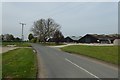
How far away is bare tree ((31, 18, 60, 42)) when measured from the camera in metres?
113

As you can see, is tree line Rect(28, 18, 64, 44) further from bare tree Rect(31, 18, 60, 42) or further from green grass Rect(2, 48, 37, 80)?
green grass Rect(2, 48, 37, 80)

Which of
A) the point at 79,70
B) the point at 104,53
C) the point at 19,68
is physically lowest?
the point at 79,70

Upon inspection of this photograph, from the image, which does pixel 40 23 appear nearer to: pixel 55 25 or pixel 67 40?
pixel 55 25

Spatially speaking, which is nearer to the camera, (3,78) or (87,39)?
(3,78)

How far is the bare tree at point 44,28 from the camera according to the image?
370 ft

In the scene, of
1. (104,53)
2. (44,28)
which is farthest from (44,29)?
(104,53)

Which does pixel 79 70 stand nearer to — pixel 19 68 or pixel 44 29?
pixel 19 68

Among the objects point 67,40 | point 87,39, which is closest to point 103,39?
point 87,39

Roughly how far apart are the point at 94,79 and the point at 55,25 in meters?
103

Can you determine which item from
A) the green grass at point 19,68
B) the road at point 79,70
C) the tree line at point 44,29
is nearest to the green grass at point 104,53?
the road at point 79,70

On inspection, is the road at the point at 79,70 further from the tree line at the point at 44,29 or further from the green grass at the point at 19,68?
the tree line at the point at 44,29

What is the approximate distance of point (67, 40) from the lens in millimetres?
156875

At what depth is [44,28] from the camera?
4488 inches

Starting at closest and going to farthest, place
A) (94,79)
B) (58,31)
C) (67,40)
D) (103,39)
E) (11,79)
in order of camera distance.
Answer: (11,79) → (94,79) → (58,31) → (103,39) → (67,40)
